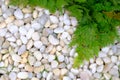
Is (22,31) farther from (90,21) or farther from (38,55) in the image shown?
(90,21)

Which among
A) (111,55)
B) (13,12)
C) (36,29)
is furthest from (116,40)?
(13,12)

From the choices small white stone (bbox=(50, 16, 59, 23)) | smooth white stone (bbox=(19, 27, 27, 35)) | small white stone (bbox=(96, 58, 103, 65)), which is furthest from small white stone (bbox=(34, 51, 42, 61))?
small white stone (bbox=(96, 58, 103, 65))

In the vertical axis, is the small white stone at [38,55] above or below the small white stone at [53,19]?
below

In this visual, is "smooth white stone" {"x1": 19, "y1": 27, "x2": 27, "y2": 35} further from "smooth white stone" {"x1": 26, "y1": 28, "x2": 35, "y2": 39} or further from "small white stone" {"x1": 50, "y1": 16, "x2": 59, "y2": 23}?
"small white stone" {"x1": 50, "y1": 16, "x2": 59, "y2": 23}

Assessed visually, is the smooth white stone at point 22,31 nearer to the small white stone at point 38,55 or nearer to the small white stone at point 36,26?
the small white stone at point 36,26

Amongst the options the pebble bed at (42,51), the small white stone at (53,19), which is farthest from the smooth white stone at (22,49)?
the small white stone at (53,19)

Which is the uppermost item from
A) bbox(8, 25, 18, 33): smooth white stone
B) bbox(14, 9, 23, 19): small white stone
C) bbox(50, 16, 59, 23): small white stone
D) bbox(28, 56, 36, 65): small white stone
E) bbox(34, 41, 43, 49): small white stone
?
bbox(14, 9, 23, 19): small white stone
